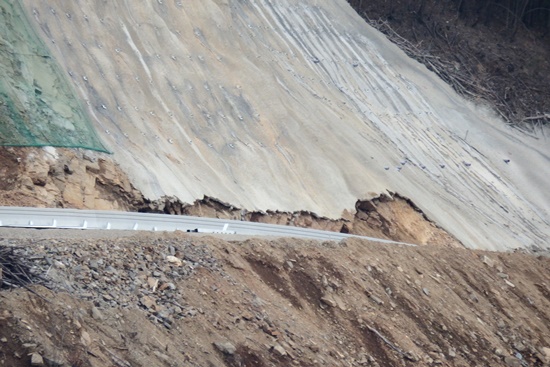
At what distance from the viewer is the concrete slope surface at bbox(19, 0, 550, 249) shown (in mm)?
27469

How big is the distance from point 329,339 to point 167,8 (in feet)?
54.1

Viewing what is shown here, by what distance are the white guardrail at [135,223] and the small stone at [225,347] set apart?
4643mm

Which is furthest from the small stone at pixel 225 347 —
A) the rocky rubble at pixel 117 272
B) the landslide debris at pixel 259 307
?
the rocky rubble at pixel 117 272

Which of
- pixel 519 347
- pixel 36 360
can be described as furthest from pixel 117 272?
pixel 519 347

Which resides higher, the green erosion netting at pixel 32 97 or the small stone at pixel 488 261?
the green erosion netting at pixel 32 97

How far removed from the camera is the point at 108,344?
Result: 48.0 feet

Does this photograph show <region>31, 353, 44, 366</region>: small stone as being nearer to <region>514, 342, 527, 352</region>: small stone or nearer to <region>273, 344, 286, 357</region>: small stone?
<region>273, 344, 286, 357</region>: small stone

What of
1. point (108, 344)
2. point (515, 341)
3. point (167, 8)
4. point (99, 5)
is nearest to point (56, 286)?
point (108, 344)

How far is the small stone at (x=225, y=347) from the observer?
16469 mm

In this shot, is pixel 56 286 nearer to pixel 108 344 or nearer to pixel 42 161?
pixel 108 344

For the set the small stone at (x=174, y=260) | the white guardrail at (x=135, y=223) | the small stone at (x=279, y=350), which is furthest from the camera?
the white guardrail at (x=135, y=223)

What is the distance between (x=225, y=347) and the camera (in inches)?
651

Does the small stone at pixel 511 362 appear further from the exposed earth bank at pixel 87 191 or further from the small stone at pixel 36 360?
the small stone at pixel 36 360

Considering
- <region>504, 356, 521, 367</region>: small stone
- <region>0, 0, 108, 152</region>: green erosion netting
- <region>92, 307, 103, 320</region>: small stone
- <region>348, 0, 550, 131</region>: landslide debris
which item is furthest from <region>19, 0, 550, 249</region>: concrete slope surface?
<region>92, 307, 103, 320</region>: small stone
